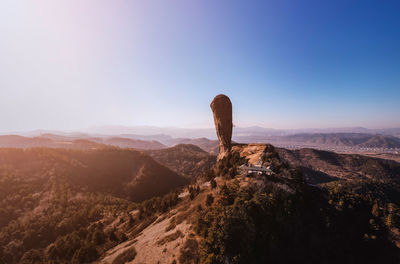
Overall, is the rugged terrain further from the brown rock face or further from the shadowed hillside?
the shadowed hillside

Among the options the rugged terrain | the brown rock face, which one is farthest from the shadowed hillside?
the brown rock face

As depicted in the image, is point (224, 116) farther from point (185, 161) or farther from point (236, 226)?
point (185, 161)

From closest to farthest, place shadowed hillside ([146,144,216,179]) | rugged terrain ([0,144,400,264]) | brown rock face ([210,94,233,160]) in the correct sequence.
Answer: rugged terrain ([0,144,400,264]) → brown rock face ([210,94,233,160]) → shadowed hillside ([146,144,216,179])

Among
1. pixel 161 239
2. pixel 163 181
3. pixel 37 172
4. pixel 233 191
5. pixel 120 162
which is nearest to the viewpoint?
pixel 161 239

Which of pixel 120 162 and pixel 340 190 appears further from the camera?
pixel 120 162

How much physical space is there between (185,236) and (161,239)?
12.7 ft

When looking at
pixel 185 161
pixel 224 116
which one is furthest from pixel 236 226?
pixel 185 161

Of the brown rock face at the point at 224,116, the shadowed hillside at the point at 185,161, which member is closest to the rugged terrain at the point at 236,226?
the brown rock face at the point at 224,116

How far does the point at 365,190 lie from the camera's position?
101 meters

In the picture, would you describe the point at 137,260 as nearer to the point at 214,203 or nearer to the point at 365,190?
the point at 214,203

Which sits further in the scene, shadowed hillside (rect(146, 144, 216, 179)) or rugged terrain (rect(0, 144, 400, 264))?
shadowed hillside (rect(146, 144, 216, 179))

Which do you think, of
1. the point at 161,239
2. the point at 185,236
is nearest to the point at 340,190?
the point at 185,236

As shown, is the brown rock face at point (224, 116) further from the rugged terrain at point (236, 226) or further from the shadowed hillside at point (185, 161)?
the shadowed hillside at point (185, 161)

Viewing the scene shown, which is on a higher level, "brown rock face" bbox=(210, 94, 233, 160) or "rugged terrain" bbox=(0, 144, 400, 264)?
"brown rock face" bbox=(210, 94, 233, 160)
